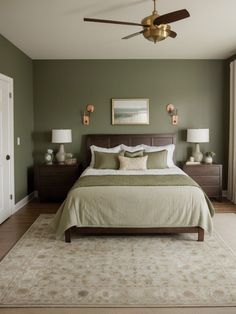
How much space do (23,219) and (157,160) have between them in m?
2.46

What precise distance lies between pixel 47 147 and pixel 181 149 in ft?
9.16

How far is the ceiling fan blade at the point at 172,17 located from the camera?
273 centimetres

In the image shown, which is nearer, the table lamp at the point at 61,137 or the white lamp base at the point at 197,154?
the table lamp at the point at 61,137

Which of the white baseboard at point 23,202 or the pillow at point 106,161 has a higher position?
the pillow at point 106,161

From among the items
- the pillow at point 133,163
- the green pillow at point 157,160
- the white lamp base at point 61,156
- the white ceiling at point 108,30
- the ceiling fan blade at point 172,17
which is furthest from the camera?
the white lamp base at point 61,156

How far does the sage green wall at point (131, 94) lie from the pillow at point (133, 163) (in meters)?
1.18

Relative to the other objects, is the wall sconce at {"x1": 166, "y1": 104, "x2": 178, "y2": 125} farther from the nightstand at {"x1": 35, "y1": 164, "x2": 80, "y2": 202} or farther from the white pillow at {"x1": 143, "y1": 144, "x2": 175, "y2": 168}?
the nightstand at {"x1": 35, "y1": 164, "x2": 80, "y2": 202}

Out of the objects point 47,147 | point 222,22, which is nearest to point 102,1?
point 222,22

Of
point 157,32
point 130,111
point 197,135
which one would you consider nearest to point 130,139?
point 130,111

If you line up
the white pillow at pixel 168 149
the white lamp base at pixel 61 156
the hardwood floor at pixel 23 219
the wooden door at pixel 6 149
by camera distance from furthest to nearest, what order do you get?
the white lamp base at pixel 61 156 < the white pillow at pixel 168 149 < the wooden door at pixel 6 149 < the hardwood floor at pixel 23 219

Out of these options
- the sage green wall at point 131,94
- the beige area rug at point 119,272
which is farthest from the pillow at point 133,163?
the beige area rug at point 119,272

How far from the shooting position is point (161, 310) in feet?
7.84

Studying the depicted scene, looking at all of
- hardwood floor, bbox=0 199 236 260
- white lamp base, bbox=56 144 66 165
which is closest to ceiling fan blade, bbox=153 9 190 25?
hardwood floor, bbox=0 199 236 260

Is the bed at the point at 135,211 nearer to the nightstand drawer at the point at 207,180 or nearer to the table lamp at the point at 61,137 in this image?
the nightstand drawer at the point at 207,180
